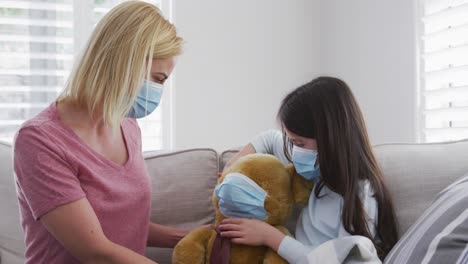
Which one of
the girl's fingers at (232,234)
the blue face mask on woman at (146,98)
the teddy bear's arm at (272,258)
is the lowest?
the teddy bear's arm at (272,258)

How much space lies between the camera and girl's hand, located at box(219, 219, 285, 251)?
1.41 metres

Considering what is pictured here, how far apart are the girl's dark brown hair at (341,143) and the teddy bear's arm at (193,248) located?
30 cm

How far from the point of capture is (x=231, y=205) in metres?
1.45

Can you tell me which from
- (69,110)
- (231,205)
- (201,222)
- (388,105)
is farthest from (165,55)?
(388,105)

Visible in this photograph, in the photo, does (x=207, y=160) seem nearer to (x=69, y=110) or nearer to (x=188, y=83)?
(x=69, y=110)

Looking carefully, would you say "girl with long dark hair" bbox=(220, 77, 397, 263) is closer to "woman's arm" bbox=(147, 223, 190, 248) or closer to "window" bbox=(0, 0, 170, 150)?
"woman's arm" bbox=(147, 223, 190, 248)

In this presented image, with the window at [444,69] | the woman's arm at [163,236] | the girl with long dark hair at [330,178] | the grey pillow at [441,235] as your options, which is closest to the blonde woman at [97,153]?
the woman's arm at [163,236]

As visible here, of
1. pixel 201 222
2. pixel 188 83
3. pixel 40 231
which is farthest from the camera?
pixel 188 83

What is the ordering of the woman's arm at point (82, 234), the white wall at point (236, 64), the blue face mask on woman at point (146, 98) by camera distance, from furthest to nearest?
the white wall at point (236, 64), the blue face mask on woman at point (146, 98), the woman's arm at point (82, 234)

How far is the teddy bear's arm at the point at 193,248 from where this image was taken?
1.44 m

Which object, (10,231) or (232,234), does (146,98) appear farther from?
(10,231)

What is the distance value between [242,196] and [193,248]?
0.17 meters

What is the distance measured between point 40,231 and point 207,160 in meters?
0.56

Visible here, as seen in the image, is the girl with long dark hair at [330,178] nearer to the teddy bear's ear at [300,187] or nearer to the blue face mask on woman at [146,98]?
the teddy bear's ear at [300,187]
